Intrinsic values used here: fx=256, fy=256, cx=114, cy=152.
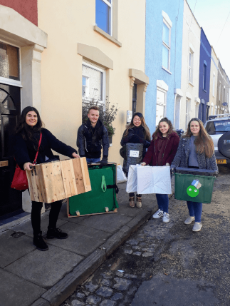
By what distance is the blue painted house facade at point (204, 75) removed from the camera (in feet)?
54.6

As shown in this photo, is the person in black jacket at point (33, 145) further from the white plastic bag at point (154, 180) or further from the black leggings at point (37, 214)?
the white plastic bag at point (154, 180)

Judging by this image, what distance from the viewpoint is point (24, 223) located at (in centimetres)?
414

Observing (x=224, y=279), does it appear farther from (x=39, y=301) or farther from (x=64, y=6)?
(x=64, y=6)

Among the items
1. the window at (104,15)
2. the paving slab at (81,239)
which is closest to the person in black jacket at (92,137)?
the paving slab at (81,239)

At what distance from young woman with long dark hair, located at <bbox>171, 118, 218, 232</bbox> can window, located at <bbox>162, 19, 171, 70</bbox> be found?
741 centimetres

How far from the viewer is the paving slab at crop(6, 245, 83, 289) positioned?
2684 mm

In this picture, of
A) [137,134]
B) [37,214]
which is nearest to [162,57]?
[137,134]

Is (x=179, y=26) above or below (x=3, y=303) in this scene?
above

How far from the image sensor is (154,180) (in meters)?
4.38

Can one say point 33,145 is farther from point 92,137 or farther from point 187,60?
point 187,60

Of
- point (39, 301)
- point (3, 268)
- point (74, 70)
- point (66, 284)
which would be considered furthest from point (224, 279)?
point (74, 70)

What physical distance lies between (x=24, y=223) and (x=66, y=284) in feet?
5.97

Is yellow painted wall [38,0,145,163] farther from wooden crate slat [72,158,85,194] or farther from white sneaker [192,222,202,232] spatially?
white sneaker [192,222,202,232]

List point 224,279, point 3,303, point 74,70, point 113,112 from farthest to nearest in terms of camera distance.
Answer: point 113,112, point 74,70, point 224,279, point 3,303
